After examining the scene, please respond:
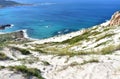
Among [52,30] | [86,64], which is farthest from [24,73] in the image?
[52,30]

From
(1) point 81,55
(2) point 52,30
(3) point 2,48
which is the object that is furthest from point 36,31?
(1) point 81,55

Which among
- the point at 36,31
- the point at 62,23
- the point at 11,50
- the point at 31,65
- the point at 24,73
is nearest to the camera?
the point at 24,73

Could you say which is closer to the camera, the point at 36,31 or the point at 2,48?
the point at 2,48

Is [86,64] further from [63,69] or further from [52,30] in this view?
[52,30]

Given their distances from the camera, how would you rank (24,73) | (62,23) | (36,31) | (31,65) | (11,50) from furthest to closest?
1. (62,23)
2. (36,31)
3. (11,50)
4. (31,65)
5. (24,73)

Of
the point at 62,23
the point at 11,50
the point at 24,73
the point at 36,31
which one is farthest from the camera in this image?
the point at 62,23

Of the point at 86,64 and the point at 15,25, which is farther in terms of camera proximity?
the point at 15,25

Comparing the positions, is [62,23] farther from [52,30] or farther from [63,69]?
[63,69]

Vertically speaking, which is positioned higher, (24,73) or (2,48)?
(24,73)

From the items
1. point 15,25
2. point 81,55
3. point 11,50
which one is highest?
point 81,55
